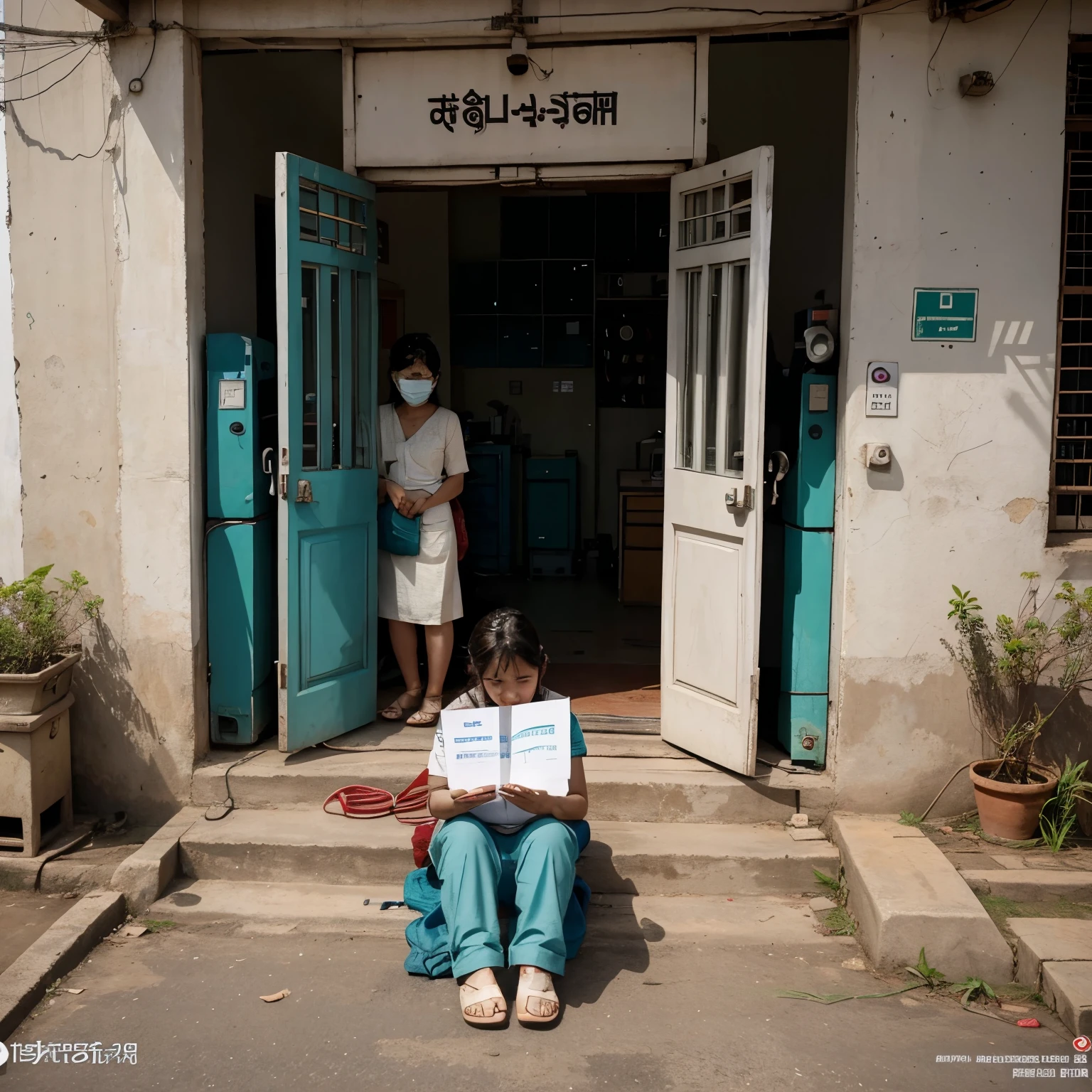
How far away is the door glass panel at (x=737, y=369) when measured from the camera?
15.2ft

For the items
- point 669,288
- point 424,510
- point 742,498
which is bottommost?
point 424,510

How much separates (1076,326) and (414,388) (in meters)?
3.03

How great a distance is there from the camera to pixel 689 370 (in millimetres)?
4977

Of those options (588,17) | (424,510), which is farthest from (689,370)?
(588,17)

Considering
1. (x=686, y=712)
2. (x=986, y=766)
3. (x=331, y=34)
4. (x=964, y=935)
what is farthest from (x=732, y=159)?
(x=964, y=935)

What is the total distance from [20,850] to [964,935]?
3704 mm

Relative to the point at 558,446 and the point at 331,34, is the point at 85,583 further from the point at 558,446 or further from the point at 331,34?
the point at 558,446

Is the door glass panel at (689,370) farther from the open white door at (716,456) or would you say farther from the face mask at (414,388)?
the face mask at (414,388)

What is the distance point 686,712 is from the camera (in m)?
4.98

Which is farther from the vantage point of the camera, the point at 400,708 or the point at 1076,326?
the point at 400,708

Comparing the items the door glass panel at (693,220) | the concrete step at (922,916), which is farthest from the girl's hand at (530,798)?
the door glass panel at (693,220)

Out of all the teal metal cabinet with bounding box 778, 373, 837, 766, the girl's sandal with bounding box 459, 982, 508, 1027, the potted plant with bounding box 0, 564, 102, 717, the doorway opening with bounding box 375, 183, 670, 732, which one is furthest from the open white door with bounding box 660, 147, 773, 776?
the doorway opening with bounding box 375, 183, 670, 732

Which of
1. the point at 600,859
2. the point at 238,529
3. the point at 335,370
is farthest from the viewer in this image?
the point at 335,370

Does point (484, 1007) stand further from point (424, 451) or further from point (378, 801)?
point (424, 451)
